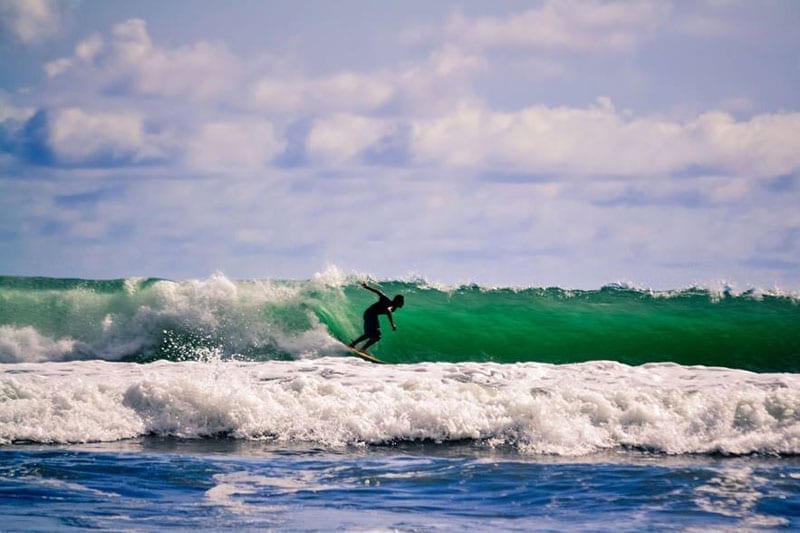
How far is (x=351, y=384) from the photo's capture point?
1330 cm

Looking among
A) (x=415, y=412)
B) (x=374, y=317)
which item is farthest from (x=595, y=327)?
(x=415, y=412)

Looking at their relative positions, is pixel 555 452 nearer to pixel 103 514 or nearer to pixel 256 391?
pixel 256 391

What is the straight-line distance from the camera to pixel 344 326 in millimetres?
20016

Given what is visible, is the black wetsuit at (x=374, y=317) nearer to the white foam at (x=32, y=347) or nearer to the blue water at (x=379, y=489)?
the blue water at (x=379, y=489)

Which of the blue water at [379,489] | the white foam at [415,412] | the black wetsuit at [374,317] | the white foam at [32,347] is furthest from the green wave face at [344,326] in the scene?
the blue water at [379,489]

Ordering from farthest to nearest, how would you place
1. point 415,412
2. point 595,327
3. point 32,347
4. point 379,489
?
1. point 595,327
2. point 32,347
3. point 415,412
4. point 379,489

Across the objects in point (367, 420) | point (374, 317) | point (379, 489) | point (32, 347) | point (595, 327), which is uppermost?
point (374, 317)

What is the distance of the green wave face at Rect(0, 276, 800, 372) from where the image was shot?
19.0 metres

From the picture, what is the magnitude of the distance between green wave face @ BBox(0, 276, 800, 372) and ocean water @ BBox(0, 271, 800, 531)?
5 cm

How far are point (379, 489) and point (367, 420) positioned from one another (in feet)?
10.2

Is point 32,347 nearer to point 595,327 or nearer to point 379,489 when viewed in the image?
point 595,327

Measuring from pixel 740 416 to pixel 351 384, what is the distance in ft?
17.1

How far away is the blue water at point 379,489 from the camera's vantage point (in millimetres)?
7387

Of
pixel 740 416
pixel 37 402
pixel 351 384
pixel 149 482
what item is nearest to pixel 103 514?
pixel 149 482
